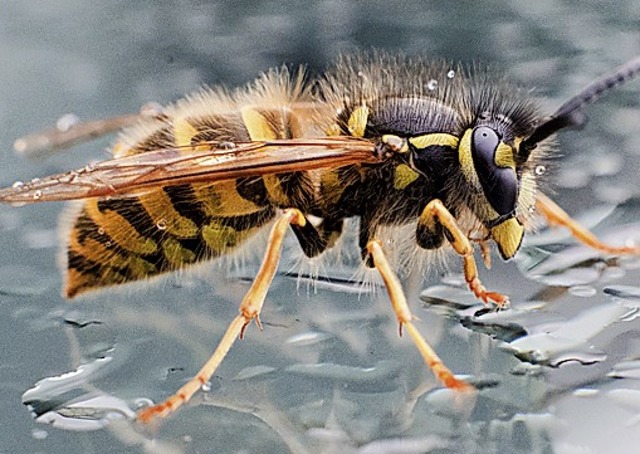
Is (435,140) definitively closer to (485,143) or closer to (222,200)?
(485,143)

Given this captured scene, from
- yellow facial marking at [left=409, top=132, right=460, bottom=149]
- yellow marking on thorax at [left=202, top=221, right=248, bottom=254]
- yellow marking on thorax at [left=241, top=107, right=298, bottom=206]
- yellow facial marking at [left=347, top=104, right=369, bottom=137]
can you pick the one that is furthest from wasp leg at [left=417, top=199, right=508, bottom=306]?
yellow marking on thorax at [left=202, top=221, right=248, bottom=254]

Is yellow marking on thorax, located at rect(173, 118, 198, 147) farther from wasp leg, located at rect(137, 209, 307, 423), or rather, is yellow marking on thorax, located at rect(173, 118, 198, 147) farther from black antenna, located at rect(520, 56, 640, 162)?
black antenna, located at rect(520, 56, 640, 162)

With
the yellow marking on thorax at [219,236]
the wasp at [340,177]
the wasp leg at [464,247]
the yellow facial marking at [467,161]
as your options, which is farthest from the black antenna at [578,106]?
the yellow marking on thorax at [219,236]

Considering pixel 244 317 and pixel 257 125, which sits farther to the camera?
pixel 257 125

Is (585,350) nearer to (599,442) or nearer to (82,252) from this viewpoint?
(599,442)

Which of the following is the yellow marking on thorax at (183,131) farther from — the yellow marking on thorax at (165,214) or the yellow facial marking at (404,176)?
the yellow facial marking at (404,176)

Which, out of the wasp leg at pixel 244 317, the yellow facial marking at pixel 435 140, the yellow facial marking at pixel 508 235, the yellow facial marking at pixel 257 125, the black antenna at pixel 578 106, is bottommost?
the wasp leg at pixel 244 317

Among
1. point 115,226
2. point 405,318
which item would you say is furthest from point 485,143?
point 115,226

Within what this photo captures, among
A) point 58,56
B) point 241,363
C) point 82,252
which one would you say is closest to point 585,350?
point 241,363
